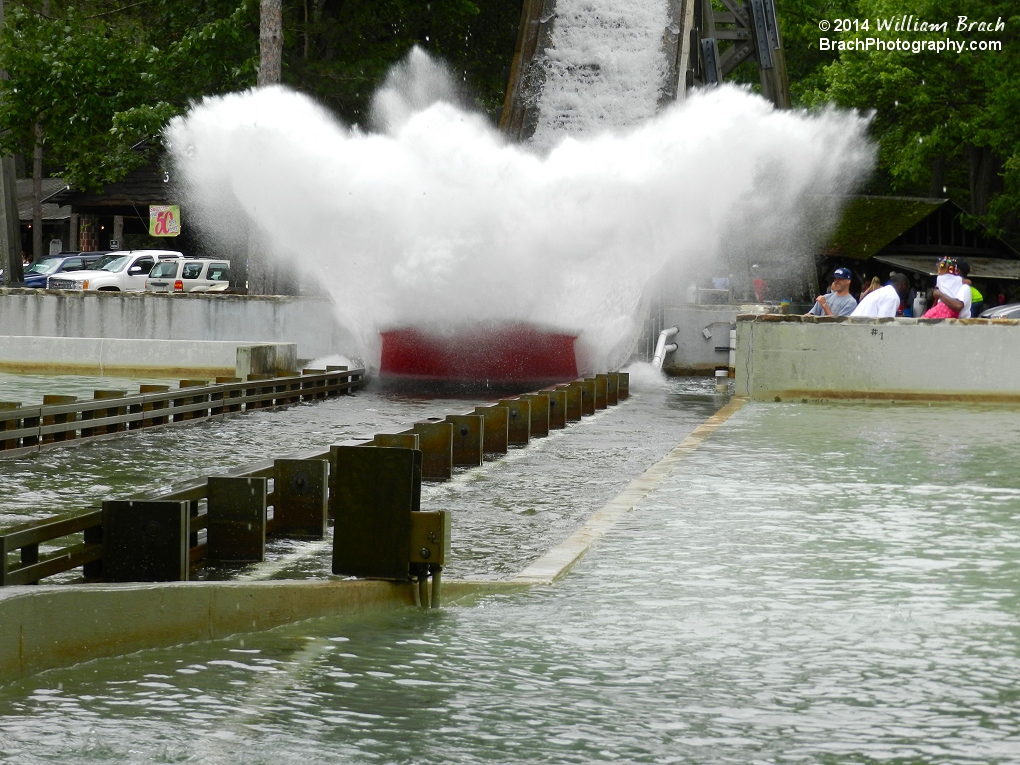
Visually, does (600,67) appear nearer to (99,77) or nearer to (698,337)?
(698,337)

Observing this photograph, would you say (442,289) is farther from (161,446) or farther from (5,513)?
(5,513)

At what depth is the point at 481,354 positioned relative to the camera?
2277 cm

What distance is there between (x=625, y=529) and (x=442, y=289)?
13.0m

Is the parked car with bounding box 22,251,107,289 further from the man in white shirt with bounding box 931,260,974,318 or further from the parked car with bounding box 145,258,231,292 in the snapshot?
the man in white shirt with bounding box 931,260,974,318

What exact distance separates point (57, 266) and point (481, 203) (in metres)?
26.4

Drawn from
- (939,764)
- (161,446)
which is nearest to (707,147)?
(161,446)

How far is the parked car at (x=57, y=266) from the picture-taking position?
43.5 meters

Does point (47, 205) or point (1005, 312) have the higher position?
point (47, 205)

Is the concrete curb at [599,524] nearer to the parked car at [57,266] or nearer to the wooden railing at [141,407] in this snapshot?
the wooden railing at [141,407]

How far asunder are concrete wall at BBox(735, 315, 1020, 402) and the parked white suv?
2590cm

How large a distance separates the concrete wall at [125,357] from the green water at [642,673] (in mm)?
14527

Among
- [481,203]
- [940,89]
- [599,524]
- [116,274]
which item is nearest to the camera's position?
[599,524]

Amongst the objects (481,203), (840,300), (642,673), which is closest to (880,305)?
(840,300)

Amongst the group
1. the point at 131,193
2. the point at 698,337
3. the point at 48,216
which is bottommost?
the point at 698,337
